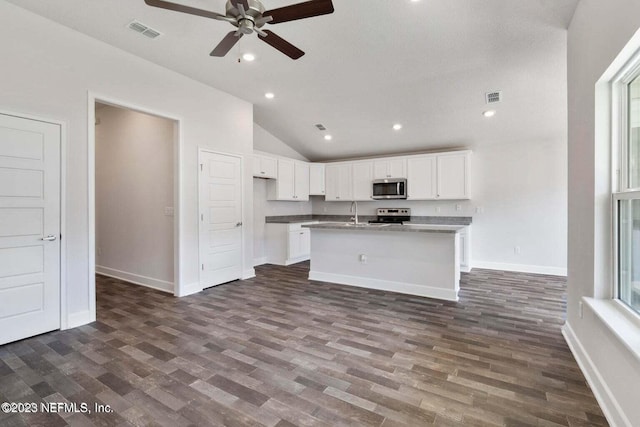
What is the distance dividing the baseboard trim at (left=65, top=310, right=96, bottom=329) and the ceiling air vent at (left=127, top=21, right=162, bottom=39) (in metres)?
2.93

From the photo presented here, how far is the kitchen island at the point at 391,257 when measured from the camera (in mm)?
3949

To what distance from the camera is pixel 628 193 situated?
1.84 meters

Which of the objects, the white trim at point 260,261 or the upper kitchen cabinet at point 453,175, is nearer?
the upper kitchen cabinet at point 453,175

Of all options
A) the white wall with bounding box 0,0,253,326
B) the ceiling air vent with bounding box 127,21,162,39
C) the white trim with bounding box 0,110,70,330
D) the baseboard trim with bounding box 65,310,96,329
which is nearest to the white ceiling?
the ceiling air vent with bounding box 127,21,162,39

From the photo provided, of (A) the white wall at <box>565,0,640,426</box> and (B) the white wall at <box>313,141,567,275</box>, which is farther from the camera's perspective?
(B) the white wall at <box>313,141,567,275</box>

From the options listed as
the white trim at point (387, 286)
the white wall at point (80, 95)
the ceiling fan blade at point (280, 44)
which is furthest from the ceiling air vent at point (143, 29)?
the white trim at point (387, 286)

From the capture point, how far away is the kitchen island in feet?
13.0

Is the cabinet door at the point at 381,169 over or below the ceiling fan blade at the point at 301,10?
below

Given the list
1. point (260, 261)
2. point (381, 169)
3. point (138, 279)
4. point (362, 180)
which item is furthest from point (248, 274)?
point (381, 169)

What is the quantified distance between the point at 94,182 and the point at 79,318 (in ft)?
4.66

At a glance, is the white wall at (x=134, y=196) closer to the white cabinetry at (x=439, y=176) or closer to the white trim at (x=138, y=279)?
the white trim at (x=138, y=279)

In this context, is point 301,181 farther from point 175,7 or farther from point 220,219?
point 175,7

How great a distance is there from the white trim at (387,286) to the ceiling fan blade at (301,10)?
3345mm

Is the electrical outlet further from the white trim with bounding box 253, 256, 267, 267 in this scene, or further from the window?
the white trim with bounding box 253, 256, 267, 267
